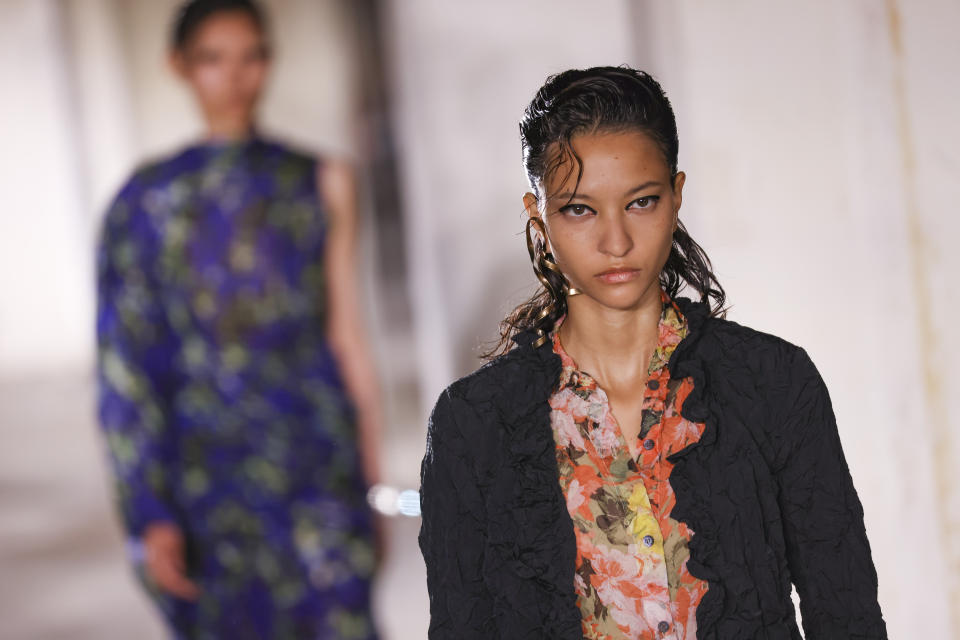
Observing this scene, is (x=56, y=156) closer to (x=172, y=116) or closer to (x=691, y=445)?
(x=172, y=116)

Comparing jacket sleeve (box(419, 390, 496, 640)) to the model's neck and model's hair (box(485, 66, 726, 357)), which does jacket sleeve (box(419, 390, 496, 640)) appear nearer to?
the model's neck

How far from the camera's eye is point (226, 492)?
2.75 m

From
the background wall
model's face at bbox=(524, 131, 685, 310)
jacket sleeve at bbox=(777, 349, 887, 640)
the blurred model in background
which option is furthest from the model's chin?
the blurred model in background

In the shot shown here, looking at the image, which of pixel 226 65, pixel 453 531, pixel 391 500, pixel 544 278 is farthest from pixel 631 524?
pixel 226 65

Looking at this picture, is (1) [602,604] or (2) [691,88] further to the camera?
(2) [691,88]

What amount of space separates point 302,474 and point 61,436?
2.20 ft

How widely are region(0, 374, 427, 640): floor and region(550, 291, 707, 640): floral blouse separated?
1610mm

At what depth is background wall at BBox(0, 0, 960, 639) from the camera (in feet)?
8.34

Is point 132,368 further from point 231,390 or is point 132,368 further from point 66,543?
point 66,543

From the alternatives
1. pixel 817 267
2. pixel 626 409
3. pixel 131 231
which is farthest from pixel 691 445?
pixel 131 231

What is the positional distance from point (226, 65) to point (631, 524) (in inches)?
79.4

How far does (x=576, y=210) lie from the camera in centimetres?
128

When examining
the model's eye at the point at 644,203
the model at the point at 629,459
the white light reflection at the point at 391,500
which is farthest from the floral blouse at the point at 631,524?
the white light reflection at the point at 391,500

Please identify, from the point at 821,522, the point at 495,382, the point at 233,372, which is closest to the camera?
the point at 821,522
